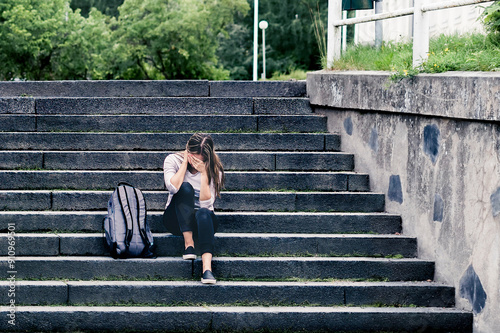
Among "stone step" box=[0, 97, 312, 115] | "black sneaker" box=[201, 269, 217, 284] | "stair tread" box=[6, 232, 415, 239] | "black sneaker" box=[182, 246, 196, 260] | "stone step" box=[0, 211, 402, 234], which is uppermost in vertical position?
"stone step" box=[0, 97, 312, 115]

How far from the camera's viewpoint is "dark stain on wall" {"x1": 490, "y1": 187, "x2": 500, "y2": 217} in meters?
4.72

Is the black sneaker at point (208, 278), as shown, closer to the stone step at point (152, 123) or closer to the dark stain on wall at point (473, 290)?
the dark stain on wall at point (473, 290)

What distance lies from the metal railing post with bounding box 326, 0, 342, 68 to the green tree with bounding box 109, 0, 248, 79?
11.8 metres

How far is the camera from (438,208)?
5520 mm

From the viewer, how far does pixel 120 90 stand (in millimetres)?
8188

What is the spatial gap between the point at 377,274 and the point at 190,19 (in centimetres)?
1501

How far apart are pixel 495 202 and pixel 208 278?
7.53 feet

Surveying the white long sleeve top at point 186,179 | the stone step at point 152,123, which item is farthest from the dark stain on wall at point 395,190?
the white long sleeve top at point 186,179

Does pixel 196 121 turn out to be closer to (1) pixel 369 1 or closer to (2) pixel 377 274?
(1) pixel 369 1

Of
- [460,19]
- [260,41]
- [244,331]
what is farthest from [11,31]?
[260,41]

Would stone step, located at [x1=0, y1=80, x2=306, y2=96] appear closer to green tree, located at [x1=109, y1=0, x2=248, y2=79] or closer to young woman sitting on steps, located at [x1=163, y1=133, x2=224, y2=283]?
young woman sitting on steps, located at [x1=163, y1=133, x2=224, y2=283]

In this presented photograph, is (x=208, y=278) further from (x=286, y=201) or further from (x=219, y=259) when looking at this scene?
(x=286, y=201)

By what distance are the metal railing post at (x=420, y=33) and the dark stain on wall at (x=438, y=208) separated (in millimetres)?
1192

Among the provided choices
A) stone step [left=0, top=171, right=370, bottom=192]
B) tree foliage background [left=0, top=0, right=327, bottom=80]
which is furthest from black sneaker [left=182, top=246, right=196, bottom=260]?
tree foliage background [left=0, top=0, right=327, bottom=80]
